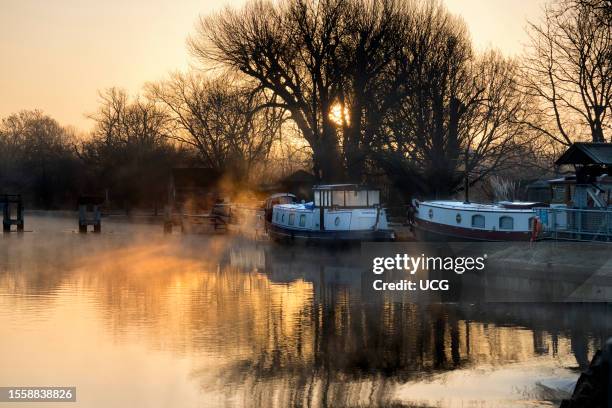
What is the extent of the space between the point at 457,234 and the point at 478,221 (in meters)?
1.30

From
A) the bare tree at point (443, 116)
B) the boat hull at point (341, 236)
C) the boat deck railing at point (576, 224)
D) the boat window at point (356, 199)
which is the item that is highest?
the bare tree at point (443, 116)

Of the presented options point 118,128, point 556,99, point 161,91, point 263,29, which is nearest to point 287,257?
point 556,99

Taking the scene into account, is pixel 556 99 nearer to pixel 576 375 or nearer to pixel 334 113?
pixel 334 113

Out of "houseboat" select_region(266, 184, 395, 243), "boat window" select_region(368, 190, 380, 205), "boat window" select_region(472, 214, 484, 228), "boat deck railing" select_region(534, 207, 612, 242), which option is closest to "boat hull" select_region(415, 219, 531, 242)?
"boat window" select_region(472, 214, 484, 228)

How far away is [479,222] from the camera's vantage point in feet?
133

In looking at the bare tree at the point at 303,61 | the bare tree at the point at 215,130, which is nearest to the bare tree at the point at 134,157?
the bare tree at the point at 215,130

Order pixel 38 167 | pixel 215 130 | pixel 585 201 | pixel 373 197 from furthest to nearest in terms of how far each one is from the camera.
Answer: pixel 38 167
pixel 215 130
pixel 373 197
pixel 585 201

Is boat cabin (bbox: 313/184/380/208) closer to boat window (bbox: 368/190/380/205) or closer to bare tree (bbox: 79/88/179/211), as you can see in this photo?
boat window (bbox: 368/190/380/205)

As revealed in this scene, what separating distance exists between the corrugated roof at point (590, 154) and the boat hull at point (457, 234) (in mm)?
5211

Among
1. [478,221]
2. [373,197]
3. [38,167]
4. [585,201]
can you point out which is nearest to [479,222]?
[478,221]

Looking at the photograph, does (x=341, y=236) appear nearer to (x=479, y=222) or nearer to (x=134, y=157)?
(x=479, y=222)

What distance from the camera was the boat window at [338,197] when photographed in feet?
159

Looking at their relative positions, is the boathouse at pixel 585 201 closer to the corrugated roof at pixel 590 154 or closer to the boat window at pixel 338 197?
the corrugated roof at pixel 590 154

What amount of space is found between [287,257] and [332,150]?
52.7 feet
